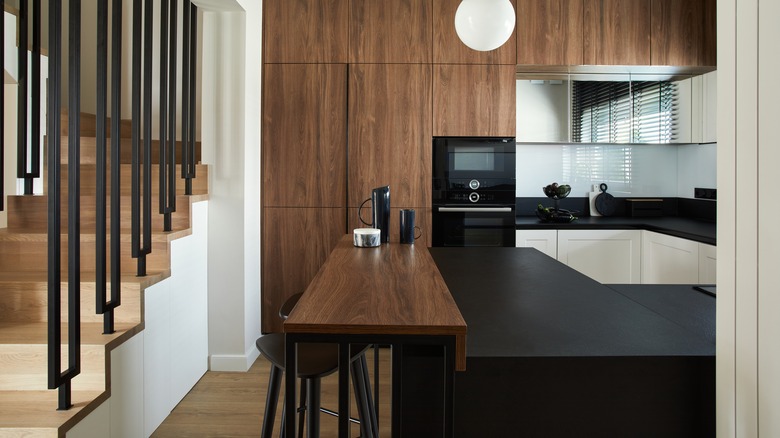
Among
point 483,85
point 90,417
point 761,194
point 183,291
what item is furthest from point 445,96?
point 761,194

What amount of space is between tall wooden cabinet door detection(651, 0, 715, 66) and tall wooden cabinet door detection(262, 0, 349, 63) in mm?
2205

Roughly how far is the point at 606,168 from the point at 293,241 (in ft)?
8.89

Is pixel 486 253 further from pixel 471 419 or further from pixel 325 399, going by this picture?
pixel 471 419

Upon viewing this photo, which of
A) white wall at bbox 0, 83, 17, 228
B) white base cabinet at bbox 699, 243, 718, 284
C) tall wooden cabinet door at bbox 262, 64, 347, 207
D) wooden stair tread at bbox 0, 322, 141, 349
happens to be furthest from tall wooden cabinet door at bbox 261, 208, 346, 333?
white base cabinet at bbox 699, 243, 718, 284

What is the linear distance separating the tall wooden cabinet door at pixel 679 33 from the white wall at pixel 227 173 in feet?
9.27

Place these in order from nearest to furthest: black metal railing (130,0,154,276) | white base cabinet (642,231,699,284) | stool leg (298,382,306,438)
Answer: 1. stool leg (298,382,306,438)
2. black metal railing (130,0,154,276)
3. white base cabinet (642,231,699,284)

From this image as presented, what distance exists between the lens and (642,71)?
4363 mm

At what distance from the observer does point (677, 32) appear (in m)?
4.26

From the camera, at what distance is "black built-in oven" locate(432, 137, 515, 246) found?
13.7ft

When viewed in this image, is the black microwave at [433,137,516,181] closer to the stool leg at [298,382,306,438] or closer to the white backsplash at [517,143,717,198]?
the white backsplash at [517,143,717,198]

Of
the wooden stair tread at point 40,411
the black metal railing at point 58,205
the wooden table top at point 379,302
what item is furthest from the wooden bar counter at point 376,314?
the wooden stair tread at point 40,411

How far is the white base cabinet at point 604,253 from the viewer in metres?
4.30

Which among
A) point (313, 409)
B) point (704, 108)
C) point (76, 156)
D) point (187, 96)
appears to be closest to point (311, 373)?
point (313, 409)

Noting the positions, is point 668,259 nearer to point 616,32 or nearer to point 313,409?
point 616,32
